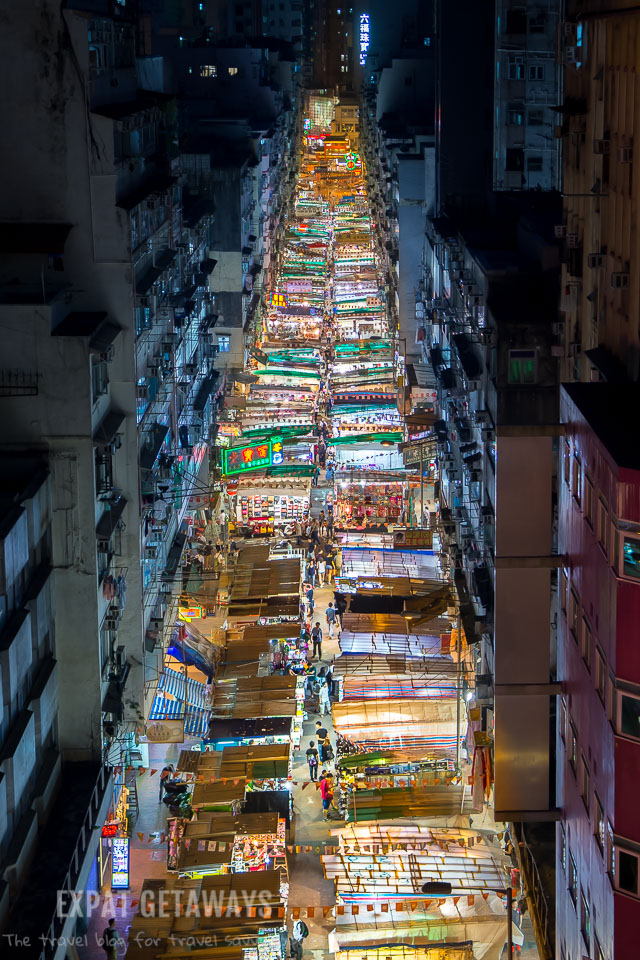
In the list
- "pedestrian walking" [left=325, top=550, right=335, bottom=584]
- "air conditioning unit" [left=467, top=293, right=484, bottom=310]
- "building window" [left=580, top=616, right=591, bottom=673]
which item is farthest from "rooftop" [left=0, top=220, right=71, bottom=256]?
"pedestrian walking" [left=325, top=550, right=335, bottom=584]

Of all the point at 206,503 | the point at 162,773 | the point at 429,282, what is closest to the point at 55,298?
the point at 162,773

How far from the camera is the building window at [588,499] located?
16.5 meters

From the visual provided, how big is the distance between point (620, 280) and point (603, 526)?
16.0 feet

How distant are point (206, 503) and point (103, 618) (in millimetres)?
16207

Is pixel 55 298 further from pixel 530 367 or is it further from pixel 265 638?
pixel 265 638

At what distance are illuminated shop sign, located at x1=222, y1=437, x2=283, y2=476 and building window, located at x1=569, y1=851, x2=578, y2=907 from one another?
28.1 meters

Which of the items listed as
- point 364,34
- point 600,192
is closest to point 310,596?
point 600,192

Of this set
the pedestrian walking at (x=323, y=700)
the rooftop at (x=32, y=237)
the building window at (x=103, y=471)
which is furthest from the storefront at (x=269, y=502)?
the rooftop at (x=32, y=237)

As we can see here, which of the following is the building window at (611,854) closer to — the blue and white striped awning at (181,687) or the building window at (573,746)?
the building window at (573,746)

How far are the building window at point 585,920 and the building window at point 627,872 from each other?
7.93 ft

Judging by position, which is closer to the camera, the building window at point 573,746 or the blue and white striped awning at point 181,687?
the building window at point 573,746

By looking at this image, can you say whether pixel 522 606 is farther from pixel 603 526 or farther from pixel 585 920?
pixel 603 526

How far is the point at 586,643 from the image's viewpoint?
677 inches

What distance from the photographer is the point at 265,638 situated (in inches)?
1503
